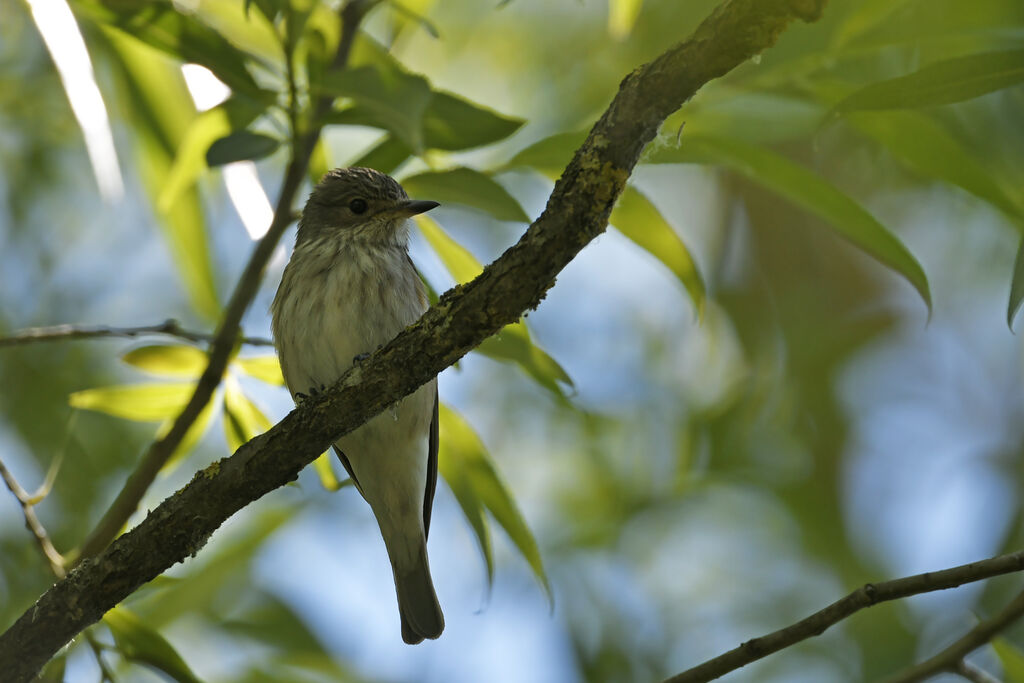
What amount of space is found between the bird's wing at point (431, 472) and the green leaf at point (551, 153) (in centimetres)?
100

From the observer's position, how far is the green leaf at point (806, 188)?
298 cm

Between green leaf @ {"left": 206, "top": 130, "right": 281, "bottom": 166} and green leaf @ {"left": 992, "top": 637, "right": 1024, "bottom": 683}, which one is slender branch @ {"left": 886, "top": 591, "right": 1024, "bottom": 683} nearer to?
green leaf @ {"left": 992, "top": 637, "right": 1024, "bottom": 683}

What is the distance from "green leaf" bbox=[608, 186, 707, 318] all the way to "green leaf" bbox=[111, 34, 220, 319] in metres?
1.78

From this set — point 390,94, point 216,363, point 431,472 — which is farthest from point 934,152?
point 216,363

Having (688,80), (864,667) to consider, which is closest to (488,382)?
(864,667)

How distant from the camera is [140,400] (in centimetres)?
372

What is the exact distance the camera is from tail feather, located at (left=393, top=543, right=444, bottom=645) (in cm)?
439

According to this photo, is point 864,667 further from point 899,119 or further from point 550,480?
point 899,119

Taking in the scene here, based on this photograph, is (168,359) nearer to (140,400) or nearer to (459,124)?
(140,400)

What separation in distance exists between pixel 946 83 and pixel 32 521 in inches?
107

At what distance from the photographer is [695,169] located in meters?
7.79

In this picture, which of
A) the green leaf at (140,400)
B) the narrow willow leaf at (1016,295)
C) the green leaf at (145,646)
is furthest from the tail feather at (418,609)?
the narrow willow leaf at (1016,295)

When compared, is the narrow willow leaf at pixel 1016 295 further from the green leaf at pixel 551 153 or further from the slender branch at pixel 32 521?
the slender branch at pixel 32 521

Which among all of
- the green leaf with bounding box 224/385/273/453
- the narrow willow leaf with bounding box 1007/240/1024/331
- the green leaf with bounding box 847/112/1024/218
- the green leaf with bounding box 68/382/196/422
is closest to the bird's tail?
the green leaf with bounding box 224/385/273/453
